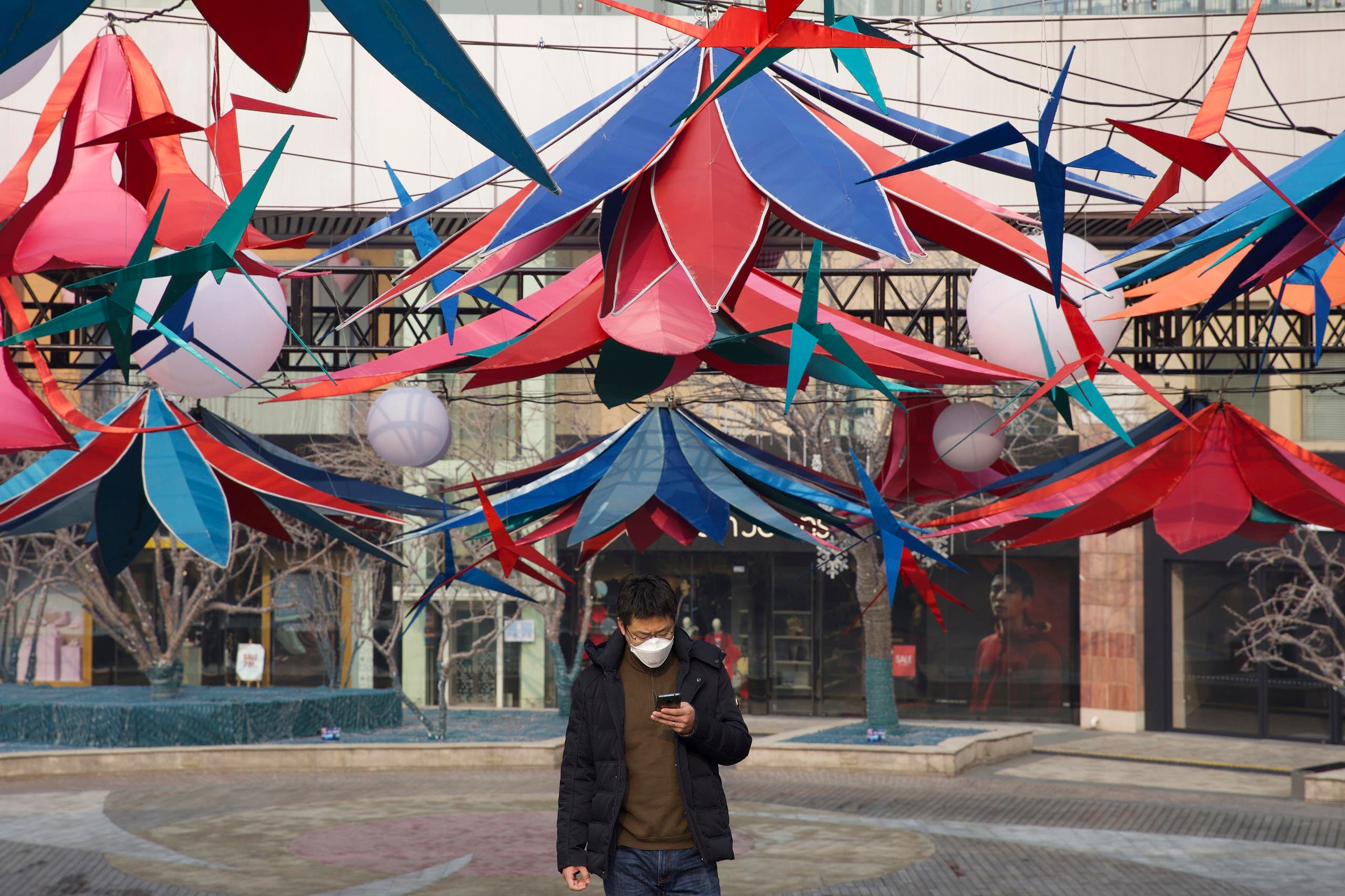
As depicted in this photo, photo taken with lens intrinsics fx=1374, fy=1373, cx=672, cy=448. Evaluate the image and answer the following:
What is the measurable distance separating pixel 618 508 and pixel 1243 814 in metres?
7.78

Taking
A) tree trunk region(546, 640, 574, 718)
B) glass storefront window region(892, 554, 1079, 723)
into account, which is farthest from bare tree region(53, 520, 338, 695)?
glass storefront window region(892, 554, 1079, 723)

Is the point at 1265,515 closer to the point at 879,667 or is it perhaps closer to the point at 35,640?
the point at 879,667

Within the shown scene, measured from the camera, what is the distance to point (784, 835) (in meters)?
11.8

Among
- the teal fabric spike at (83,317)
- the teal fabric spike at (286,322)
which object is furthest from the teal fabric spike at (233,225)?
the teal fabric spike at (286,322)

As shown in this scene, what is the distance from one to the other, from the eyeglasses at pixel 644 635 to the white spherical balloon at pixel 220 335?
3.46m

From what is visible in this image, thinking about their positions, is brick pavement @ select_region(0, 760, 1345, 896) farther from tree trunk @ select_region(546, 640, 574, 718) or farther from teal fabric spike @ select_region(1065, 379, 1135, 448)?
teal fabric spike @ select_region(1065, 379, 1135, 448)

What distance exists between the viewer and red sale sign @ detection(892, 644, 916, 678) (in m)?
23.2

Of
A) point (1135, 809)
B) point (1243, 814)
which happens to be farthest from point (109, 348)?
point (1243, 814)

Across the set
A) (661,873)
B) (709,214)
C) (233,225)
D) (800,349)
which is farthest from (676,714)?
(709,214)

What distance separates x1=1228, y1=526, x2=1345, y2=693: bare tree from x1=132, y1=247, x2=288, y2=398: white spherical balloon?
13155 millimetres

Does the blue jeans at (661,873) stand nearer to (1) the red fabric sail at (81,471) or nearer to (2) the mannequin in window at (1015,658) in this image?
(1) the red fabric sail at (81,471)

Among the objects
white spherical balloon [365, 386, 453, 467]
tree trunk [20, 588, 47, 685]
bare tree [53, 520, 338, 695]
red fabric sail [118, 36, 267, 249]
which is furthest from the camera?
tree trunk [20, 588, 47, 685]

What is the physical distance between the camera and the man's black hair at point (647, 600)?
464 cm

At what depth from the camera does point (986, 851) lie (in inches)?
439
